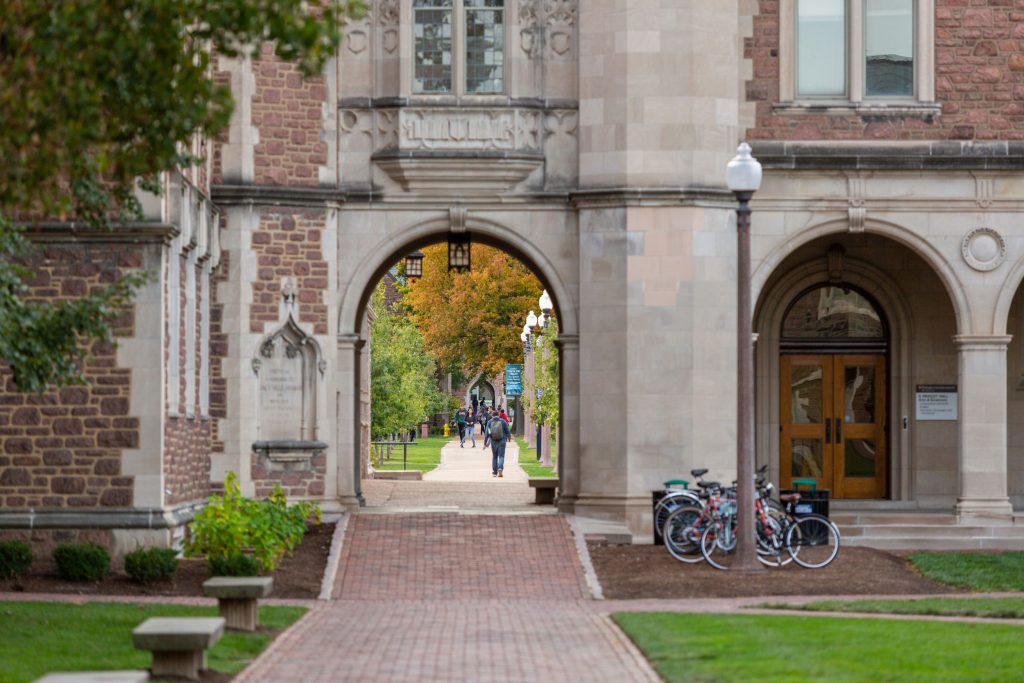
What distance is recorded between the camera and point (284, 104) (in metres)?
24.6

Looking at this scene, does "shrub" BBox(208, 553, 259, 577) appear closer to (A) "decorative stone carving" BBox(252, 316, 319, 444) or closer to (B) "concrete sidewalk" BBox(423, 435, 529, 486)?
(A) "decorative stone carving" BBox(252, 316, 319, 444)

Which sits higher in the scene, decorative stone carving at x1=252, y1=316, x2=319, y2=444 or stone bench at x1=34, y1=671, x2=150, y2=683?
decorative stone carving at x1=252, y1=316, x2=319, y2=444

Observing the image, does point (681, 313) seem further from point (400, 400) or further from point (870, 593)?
point (400, 400)

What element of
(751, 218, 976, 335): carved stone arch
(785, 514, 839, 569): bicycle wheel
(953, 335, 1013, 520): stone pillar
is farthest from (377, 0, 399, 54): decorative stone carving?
(953, 335, 1013, 520): stone pillar

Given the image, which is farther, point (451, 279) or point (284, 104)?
point (451, 279)

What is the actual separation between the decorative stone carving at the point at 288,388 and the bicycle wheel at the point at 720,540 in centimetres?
596

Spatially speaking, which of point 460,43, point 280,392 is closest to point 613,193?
point 460,43

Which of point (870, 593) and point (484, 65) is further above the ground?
point (484, 65)

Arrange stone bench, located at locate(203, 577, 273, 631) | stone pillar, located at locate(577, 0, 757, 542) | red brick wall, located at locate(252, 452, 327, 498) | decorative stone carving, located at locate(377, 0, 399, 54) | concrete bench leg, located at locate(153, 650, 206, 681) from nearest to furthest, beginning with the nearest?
concrete bench leg, located at locate(153, 650, 206, 681)
stone bench, located at locate(203, 577, 273, 631)
stone pillar, located at locate(577, 0, 757, 542)
red brick wall, located at locate(252, 452, 327, 498)
decorative stone carving, located at locate(377, 0, 399, 54)

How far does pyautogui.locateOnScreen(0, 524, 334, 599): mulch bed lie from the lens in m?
18.8

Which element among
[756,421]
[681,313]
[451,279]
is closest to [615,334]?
[681,313]

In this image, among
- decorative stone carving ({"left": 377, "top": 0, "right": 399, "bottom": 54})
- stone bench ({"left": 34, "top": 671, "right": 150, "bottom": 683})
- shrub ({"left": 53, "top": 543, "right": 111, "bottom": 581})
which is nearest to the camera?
stone bench ({"left": 34, "top": 671, "right": 150, "bottom": 683})

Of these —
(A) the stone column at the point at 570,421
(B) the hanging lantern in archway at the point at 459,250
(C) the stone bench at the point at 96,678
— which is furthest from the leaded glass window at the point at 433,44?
(C) the stone bench at the point at 96,678

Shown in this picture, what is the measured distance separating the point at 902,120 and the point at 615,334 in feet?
16.1
